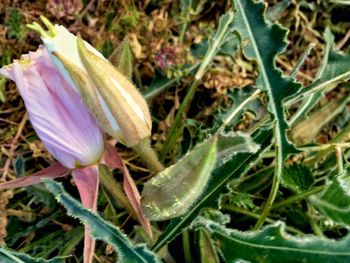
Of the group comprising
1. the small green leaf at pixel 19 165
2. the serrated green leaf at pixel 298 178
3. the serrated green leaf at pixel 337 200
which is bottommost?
the serrated green leaf at pixel 298 178

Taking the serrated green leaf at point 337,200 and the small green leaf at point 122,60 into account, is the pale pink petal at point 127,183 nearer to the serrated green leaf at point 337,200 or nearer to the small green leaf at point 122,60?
the small green leaf at point 122,60

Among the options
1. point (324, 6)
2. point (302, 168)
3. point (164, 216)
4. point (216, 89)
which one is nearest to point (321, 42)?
point (324, 6)

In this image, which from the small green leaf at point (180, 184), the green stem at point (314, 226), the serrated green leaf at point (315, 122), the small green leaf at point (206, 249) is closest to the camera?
the small green leaf at point (180, 184)

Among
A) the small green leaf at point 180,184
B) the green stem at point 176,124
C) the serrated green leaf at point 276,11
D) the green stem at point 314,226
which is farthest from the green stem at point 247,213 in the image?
the serrated green leaf at point 276,11

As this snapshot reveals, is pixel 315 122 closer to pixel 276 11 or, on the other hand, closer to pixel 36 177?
pixel 276 11

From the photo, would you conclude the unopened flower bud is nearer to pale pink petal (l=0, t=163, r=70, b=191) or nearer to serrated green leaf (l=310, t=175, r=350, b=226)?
pale pink petal (l=0, t=163, r=70, b=191)

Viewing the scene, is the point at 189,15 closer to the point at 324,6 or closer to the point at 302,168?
the point at 324,6

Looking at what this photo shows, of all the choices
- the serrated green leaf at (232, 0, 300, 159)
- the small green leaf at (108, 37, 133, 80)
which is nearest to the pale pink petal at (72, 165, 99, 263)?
the small green leaf at (108, 37, 133, 80)
